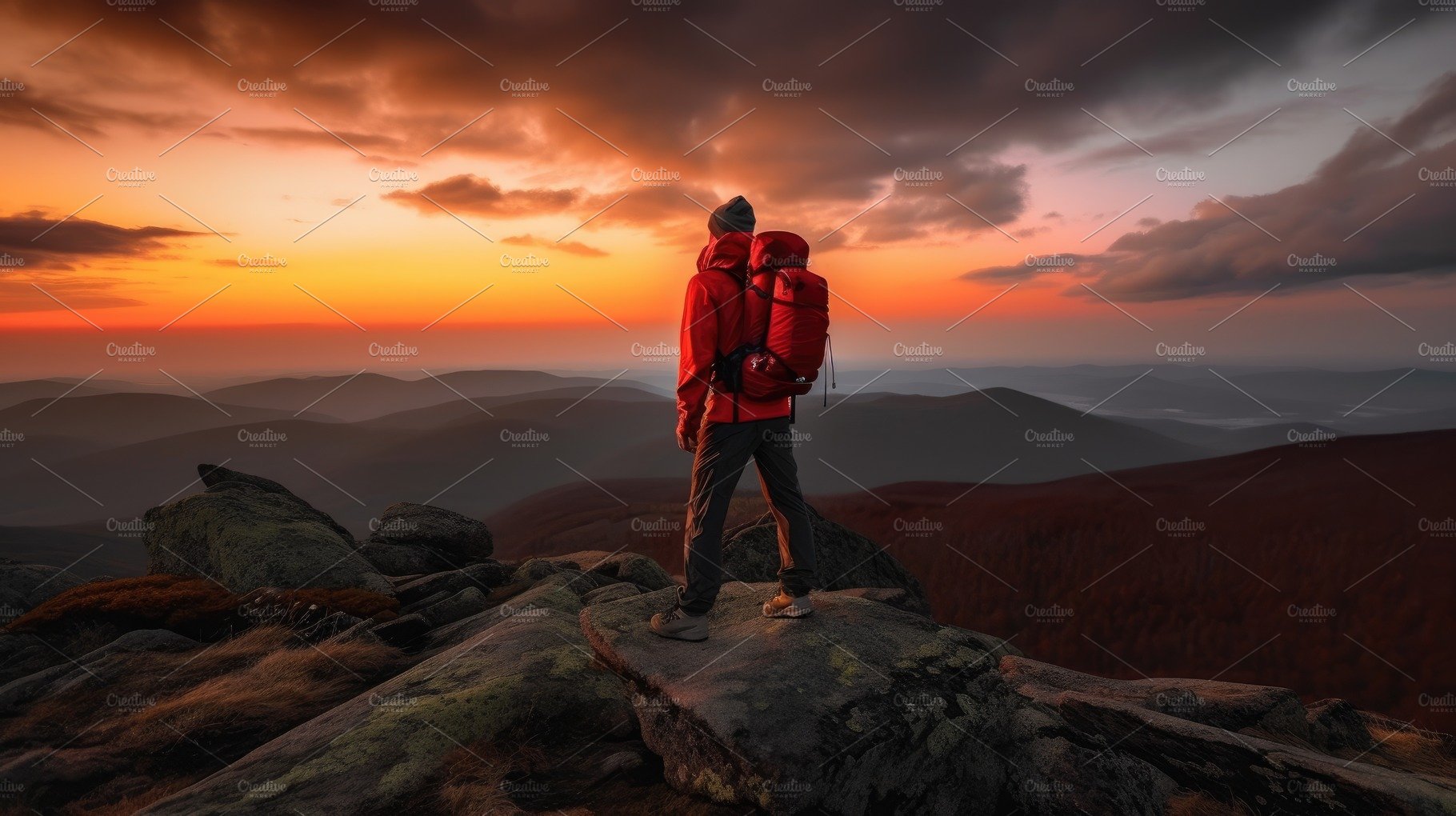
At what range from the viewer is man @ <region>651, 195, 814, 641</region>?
6.03m

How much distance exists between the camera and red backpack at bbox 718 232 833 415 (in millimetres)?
5996

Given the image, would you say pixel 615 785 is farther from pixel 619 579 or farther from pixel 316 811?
pixel 619 579

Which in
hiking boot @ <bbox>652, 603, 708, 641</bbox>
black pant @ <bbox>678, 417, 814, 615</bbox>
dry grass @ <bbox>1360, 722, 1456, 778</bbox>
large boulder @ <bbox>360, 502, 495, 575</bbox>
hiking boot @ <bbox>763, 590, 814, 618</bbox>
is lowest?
dry grass @ <bbox>1360, 722, 1456, 778</bbox>

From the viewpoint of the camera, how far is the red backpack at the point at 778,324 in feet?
19.7

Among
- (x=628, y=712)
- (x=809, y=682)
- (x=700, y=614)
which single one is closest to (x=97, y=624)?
(x=628, y=712)

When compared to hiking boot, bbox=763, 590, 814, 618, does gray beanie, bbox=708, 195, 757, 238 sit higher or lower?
higher

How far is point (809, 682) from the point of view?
5.46 m

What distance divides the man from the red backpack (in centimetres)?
10

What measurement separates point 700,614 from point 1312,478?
28944 millimetres
